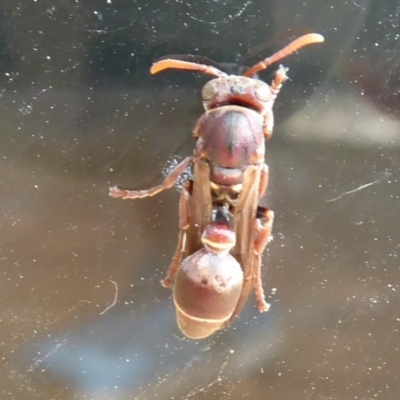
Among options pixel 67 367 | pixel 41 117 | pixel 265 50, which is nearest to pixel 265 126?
pixel 265 50

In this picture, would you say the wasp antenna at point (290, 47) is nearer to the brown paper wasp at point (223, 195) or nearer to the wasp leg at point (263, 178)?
the brown paper wasp at point (223, 195)

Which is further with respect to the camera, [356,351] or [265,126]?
[356,351]

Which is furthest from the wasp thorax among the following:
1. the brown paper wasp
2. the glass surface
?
the glass surface

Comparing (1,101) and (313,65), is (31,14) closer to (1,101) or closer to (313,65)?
(1,101)

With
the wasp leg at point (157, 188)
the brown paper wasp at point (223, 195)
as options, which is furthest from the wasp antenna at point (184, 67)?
the wasp leg at point (157, 188)

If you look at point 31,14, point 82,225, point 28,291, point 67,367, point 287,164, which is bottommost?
point 67,367

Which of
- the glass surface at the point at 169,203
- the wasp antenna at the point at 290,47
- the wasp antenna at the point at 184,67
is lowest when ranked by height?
the glass surface at the point at 169,203

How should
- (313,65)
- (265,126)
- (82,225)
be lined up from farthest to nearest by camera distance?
(82,225)
(313,65)
(265,126)

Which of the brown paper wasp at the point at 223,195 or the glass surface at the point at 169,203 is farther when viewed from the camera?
the glass surface at the point at 169,203
